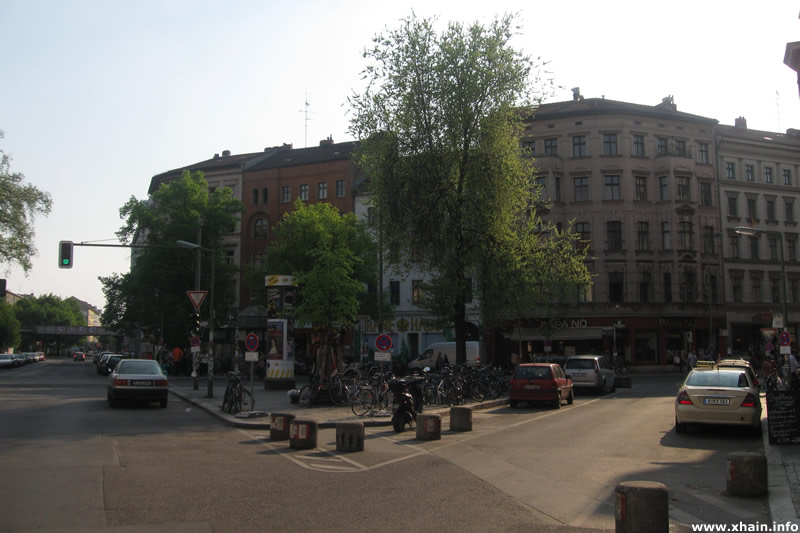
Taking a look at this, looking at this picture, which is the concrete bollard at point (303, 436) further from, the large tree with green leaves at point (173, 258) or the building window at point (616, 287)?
the building window at point (616, 287)

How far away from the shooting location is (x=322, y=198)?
61.1 metres

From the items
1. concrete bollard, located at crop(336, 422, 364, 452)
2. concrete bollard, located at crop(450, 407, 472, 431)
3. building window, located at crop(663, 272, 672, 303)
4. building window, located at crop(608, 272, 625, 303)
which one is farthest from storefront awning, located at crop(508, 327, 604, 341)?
concrete bollard, located at crop(336, 422, 364, 452)

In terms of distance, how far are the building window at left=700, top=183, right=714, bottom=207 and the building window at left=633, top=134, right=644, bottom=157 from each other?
5.80m

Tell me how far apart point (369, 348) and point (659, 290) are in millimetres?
22852

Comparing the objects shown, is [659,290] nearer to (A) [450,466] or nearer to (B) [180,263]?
(B) [180,263]

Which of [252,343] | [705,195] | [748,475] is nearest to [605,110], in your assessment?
[705,195]

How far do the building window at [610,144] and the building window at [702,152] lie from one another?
7.45 meters

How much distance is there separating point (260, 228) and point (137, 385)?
43455 mm

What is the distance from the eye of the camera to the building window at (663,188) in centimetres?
5169

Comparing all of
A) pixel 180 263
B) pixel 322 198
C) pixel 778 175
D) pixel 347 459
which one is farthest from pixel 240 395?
pixel 778 175

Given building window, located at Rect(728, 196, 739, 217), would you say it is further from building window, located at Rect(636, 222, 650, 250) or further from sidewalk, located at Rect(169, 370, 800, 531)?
sidewalk, located at Rect(169, 370, 800, 531)

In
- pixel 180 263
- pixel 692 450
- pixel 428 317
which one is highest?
pixel 180 263

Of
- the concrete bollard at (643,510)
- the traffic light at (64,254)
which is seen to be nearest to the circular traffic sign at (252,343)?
the traffic light at (64,254)

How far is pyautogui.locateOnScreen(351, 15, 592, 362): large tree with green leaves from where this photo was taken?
2733 cm
